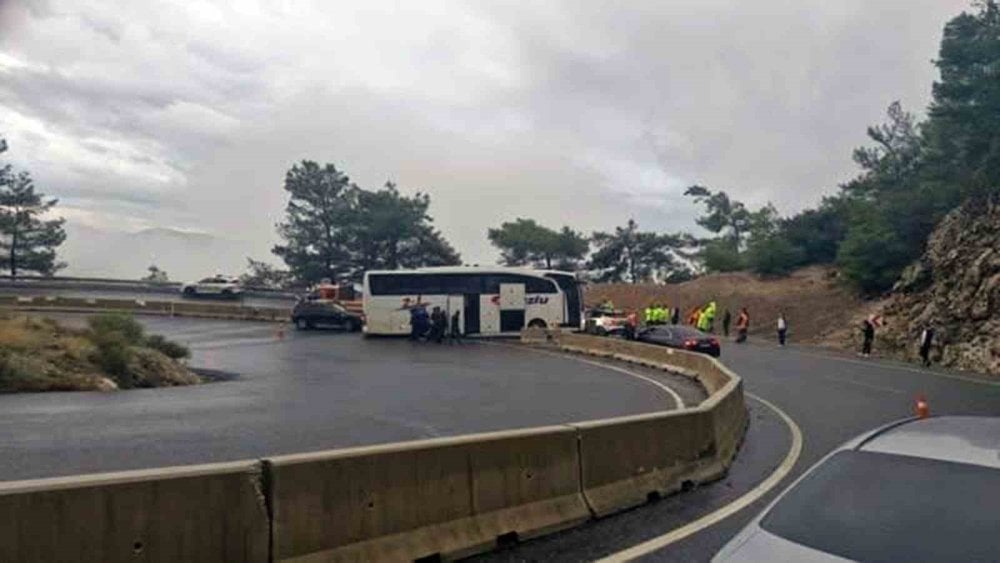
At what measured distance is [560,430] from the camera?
25.7 feet

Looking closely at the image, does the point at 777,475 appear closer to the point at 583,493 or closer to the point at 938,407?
the point at 583,493

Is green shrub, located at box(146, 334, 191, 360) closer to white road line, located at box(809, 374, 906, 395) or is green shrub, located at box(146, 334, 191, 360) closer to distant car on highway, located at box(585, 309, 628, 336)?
white road line, located at box(809, 374, 906, 395)

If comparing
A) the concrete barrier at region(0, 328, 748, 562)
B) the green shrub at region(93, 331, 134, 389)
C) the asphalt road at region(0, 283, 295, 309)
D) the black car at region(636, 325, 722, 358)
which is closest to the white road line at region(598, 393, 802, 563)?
the concrete barrier at region(0, 328, 748, 562)

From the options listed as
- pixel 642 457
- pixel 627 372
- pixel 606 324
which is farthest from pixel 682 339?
pixel 642 457

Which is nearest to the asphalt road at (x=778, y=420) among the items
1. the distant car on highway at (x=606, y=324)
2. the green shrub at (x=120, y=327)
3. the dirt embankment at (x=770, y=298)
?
the distant car on highway at (x=606, y=324)

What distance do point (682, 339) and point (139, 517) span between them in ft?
97.2

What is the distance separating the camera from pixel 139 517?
15.7 ft

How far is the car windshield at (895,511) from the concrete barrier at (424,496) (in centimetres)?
290

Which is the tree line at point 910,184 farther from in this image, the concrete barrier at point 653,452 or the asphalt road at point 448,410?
the concrete barrier at point 653,452

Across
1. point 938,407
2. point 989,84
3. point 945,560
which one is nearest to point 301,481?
point 945,560

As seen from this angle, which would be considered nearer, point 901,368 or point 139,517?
point 139,517

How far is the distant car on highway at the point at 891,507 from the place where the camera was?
3.61 meters

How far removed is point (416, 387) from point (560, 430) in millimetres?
13503

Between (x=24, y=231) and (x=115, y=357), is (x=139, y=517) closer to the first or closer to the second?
(x=115, y=357)
